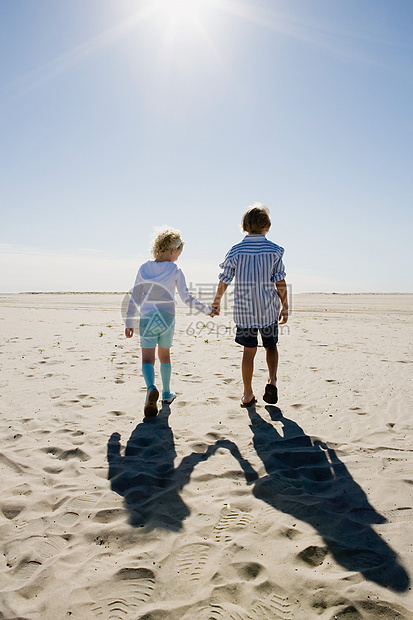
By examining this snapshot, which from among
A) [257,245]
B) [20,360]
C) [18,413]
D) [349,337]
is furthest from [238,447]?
[349,337]

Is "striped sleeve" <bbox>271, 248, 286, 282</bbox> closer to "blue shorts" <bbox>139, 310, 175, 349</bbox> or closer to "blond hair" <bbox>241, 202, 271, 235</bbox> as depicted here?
"blond hair" <bbox>241, 202, 271, 235</bbox>

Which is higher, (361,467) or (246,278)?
(246,278)

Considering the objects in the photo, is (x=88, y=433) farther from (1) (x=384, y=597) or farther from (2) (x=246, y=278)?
(1) (x=384, y=597)

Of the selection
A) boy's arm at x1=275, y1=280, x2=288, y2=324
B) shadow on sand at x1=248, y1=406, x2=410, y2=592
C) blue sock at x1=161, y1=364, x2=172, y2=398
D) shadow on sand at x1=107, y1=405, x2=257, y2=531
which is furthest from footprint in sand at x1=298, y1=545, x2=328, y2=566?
blue sock at x1=161, y1=364, x2=172, y2=398

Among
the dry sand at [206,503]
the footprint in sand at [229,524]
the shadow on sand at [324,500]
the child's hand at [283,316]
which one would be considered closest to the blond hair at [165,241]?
the child's hand at [283,316]

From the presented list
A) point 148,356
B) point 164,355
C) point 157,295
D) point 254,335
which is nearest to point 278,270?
point 254,335

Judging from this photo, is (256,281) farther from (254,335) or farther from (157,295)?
(157,295)

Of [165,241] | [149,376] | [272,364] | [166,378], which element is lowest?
[166,378]

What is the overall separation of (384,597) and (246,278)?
3.19 metres

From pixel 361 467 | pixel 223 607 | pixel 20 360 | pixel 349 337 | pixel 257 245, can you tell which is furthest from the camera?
pixel 349 337

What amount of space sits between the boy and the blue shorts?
2.80ft

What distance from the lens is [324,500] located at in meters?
2.84

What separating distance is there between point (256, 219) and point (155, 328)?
1771mm

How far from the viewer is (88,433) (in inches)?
158
